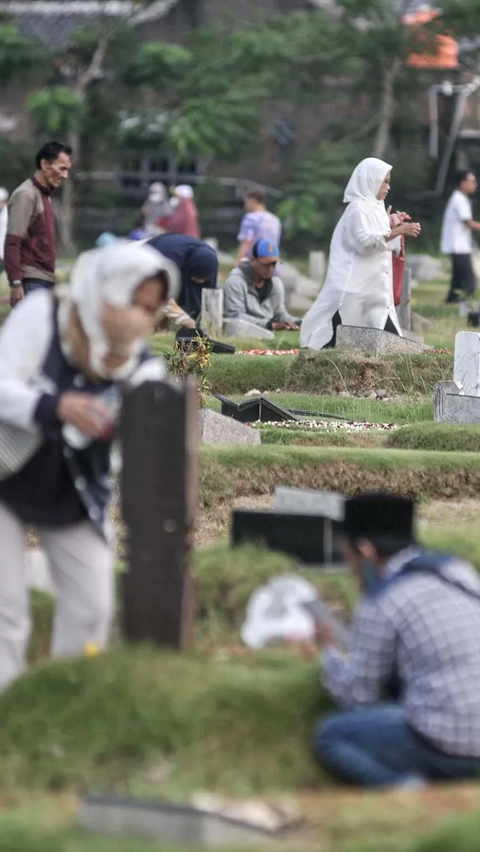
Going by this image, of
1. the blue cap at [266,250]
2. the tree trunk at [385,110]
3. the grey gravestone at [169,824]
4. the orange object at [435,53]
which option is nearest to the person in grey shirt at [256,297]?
the blue cap at [266,250]

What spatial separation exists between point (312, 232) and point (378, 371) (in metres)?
22.9

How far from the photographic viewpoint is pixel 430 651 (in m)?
5.22

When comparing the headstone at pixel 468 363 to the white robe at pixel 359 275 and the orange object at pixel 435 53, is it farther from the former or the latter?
A: the orange object at pixel 435 53

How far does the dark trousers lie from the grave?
417 inches

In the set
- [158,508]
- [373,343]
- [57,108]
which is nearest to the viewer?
[158,508]

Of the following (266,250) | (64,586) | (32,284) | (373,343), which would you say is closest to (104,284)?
(64,586)

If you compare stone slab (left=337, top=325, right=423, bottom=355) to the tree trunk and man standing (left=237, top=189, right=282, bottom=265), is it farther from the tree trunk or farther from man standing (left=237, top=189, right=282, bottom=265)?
the tree trunk

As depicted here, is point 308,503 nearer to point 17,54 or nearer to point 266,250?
point 266,250

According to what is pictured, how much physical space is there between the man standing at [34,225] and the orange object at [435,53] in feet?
77.6

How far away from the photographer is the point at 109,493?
19.6 feet

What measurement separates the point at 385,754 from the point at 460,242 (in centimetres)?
1795

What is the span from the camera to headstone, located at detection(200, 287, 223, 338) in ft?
57.4

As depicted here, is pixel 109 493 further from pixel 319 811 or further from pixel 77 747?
pixel 319 811

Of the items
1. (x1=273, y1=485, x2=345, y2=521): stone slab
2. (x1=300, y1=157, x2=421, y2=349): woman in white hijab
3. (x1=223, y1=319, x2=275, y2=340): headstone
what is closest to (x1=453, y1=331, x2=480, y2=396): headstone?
(x1=300, y1=157, x2=421, y2=349): woman in white hijab
